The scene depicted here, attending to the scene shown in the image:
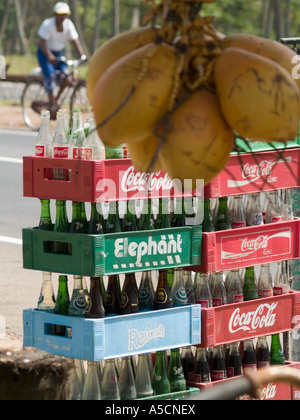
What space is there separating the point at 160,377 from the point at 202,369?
296 millimetres

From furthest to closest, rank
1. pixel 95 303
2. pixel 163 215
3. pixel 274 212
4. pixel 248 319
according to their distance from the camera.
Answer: pixel 274 212 → pixel 248 319 → pixel 163 215 → pixel 95 303

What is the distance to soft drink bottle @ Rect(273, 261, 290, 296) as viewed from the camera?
19.2ft

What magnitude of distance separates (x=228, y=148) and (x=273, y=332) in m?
4.34

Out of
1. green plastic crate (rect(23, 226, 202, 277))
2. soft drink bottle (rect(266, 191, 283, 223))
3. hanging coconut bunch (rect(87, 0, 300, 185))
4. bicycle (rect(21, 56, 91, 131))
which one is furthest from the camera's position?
bicycle (rect(21, 56, 91, 131))

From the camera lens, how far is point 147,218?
5199mm

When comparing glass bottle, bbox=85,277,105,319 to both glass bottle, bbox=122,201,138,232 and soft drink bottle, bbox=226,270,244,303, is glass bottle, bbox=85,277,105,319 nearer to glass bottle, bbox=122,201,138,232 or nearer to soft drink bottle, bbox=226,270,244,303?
glass bottle, bbox=122,201,138,232

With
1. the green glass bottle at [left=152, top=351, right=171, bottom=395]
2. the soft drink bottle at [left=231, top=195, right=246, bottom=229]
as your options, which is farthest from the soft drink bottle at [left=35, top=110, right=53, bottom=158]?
the green glass bottle at [left=152, top=351, right=171, bottom=395]

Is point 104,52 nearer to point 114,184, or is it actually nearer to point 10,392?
point 10,392

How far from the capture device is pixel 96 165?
15.9ft

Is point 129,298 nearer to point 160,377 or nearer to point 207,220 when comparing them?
point 160,377

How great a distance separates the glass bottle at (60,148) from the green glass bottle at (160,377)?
1.14 m

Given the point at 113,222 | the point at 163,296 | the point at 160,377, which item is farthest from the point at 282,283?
the point at 113,222

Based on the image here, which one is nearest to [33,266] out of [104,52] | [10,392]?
A: [10,392]

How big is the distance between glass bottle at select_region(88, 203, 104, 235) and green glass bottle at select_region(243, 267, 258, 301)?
44.7 inches
